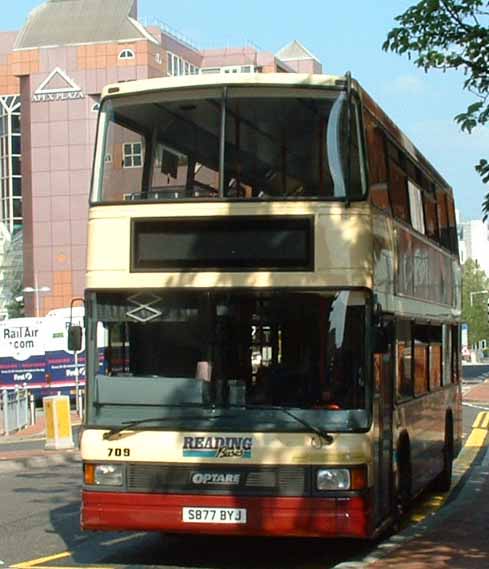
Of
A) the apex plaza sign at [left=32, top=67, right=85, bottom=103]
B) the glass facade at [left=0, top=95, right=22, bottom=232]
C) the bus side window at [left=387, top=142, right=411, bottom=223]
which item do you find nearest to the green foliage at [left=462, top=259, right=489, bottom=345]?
the apex plaza sign at [left=32, top=67, right=85, bottom=103]

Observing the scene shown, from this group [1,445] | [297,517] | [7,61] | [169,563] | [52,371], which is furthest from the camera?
[7,61]

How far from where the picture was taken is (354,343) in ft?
33.3

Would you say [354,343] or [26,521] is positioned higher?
[354,343]

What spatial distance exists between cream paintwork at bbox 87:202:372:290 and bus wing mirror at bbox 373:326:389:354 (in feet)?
1.28

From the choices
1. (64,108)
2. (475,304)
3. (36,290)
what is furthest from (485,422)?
(475,304)

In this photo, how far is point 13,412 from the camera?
1283 inches

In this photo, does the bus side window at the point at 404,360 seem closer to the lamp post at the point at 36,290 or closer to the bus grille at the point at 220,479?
the bus grille at the point at 220,479

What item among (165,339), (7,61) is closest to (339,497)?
(165,339)

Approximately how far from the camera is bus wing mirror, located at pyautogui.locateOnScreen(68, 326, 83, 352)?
11.1m

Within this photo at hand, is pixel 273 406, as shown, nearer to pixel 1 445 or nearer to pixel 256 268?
pixel 256 268

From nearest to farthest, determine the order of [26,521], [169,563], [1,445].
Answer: [169,563] < [26,521] < [1,445]

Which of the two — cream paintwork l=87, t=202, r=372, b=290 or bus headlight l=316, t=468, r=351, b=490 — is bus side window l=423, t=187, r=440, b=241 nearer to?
cream paintwork l=87, t=202, r=372, b=290

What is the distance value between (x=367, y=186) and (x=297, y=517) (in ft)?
9.10

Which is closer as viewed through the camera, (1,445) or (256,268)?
(256,268)
